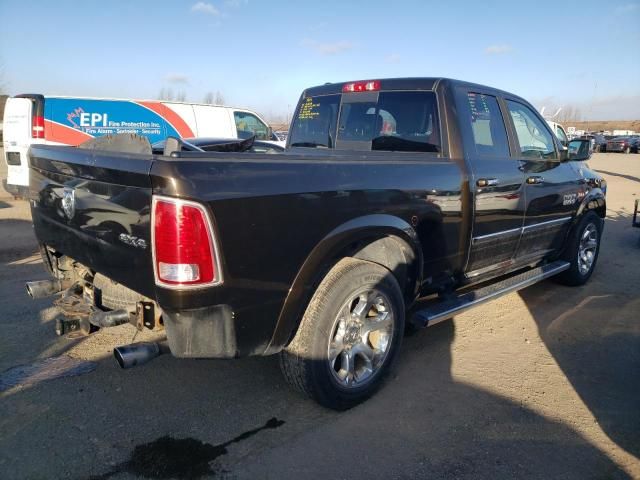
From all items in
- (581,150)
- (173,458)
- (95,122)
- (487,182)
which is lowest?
(173,458)

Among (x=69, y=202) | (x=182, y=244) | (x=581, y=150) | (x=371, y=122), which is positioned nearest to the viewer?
(x=182, y=244)

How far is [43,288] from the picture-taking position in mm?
3266

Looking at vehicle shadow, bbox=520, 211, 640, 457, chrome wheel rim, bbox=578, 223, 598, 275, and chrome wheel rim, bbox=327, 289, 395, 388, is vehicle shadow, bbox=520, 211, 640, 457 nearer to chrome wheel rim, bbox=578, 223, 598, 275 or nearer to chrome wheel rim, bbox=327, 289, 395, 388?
chrome wheel rim, bbox=578, 223, 598, 275

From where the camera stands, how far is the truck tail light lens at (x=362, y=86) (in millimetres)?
4176

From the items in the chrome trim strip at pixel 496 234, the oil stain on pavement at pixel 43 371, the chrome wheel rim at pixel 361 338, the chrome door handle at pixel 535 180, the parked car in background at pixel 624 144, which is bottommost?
the oil stain on pavement at pixel 43 371

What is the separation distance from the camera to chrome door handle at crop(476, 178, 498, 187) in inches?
147

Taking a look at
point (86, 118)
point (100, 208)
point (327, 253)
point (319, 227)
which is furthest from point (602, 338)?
point (86, 118)

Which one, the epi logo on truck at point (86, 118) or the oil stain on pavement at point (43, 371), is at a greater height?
the epi logo on truck at point (86, 118)

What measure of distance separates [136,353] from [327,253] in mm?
1113

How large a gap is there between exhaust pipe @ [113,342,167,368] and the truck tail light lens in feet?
9.20

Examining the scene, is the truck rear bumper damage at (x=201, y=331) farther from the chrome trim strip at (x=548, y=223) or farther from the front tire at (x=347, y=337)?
the chrome trim strip at (x=548, y=223)

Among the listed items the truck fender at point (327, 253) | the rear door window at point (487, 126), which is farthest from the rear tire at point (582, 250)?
the truck fender at point (327, 253)

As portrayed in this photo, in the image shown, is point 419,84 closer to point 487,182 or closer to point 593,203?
point 487,182

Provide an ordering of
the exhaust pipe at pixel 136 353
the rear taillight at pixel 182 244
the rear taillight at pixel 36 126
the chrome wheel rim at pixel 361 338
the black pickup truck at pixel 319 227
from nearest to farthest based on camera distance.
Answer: the rear taillight at pixel 182 244 < the black pickup truck at pixel 319 227 < the exhaust pipe at pixel 136 353 < the chrome wheel rim at pixel 361 338 < the rear taillight at pixel 36 126
